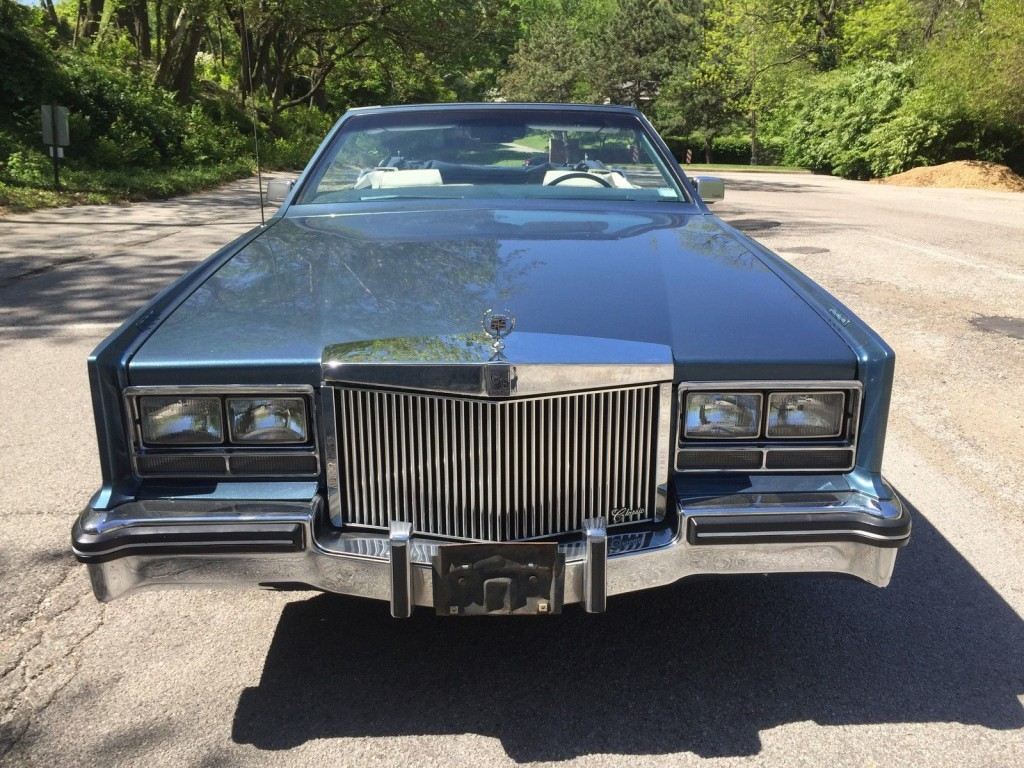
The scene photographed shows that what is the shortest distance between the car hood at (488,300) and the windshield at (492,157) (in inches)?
28.9

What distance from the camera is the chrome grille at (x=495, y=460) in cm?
227

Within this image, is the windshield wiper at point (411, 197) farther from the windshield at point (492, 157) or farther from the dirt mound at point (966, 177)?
the dirt mound at point (966, 177)

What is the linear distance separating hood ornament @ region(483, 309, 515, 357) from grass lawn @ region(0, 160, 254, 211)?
43.6ft

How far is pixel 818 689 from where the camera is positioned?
2.63 metres

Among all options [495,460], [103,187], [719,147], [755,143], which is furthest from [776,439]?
[719,147]

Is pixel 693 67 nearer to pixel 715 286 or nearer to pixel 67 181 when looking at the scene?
pixel 67 181

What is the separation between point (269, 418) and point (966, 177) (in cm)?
3013

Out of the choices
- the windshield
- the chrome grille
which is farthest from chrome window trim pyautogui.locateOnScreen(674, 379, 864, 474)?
the windshield

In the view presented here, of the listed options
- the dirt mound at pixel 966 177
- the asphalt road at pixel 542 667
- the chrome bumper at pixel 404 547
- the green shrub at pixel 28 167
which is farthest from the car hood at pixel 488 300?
the dirt mound at pixel 966 177

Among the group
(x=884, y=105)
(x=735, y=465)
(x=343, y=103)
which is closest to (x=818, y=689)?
(x=735, y=465)

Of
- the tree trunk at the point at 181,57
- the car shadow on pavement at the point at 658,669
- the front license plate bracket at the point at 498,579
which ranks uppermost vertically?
the tree trunk at the point at 181,57

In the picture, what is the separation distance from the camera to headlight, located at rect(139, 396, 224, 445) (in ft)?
7.72

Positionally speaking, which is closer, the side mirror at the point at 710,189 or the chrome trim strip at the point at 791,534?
the chrome trim strip at the point at 791,534

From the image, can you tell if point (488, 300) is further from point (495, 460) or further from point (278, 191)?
point (278, 191)
